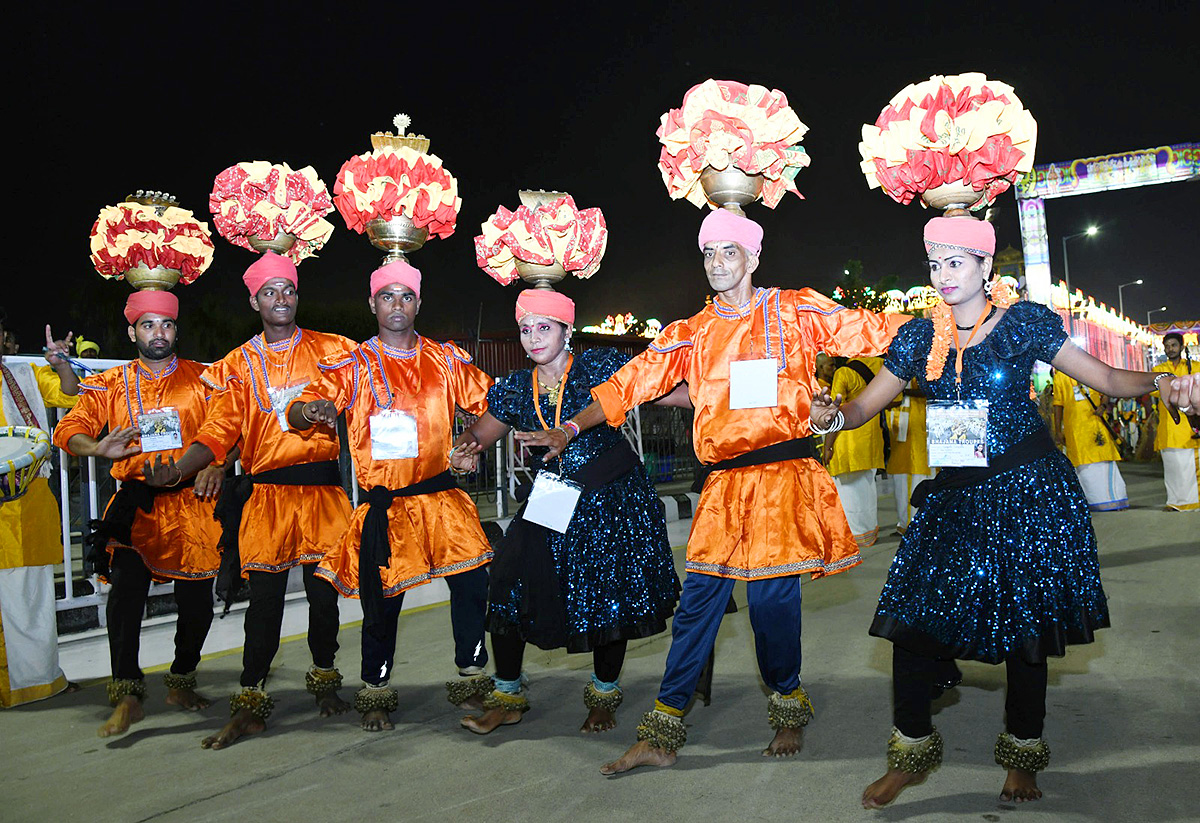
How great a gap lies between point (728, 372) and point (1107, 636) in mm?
2927

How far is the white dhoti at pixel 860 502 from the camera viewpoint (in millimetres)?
9070

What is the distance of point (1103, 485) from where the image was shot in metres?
10.7

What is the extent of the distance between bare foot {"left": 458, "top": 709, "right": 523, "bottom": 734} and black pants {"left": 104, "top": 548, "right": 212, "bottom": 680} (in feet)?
4.90

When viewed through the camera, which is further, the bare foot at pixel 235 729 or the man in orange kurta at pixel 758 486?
the bare foot at pixel 235 729

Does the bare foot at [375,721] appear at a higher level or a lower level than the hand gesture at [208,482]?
lower

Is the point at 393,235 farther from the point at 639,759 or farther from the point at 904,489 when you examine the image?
the point at 904,489

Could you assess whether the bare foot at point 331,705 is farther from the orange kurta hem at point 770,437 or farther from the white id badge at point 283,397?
the orange kurta hem at point 770,437

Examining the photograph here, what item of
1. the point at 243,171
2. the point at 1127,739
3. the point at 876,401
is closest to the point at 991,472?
the point at 876,401

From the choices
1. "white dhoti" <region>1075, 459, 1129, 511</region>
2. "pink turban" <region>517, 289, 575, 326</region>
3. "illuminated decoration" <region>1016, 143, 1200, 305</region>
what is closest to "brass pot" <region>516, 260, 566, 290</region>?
"pink turban" <region>517, 289, 575, 326</region>

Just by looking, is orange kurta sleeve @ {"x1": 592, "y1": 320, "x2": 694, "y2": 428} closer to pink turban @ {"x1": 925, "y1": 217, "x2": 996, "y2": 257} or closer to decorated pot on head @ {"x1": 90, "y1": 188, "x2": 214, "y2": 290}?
pink turban @ {"x1": 925, "y1": 217, "x2": 996, "y2": 257}

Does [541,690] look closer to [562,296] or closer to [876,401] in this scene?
[562,296]

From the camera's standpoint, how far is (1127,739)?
11.8ft

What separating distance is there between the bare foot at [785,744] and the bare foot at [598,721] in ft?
2.38

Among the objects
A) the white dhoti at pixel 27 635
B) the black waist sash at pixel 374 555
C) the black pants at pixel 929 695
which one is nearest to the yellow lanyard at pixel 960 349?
the black pants at pixel 929 695
